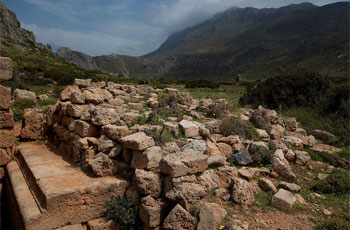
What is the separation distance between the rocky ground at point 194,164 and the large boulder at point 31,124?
0.03 metres

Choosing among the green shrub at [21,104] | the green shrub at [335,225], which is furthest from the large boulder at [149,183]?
the green shrub at [21,104]

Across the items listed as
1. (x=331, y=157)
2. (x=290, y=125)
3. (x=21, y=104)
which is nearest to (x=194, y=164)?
(x=331, y=157)

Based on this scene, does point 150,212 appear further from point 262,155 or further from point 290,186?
point 262,155

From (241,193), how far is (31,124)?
657cm

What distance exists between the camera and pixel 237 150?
5.15 m

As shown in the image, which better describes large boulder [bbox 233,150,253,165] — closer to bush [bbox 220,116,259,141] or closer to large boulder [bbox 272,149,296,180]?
large boulder [bbox 272,149,296,180]

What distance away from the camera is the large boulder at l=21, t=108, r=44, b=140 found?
6.66 meters

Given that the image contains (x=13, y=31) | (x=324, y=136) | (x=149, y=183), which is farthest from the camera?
(x=13, y=31)

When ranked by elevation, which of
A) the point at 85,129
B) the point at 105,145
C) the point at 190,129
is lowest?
the point at 105,145

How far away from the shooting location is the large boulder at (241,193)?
3.61 m

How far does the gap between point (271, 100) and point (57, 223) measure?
11704mm

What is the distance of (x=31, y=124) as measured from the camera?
265 inches

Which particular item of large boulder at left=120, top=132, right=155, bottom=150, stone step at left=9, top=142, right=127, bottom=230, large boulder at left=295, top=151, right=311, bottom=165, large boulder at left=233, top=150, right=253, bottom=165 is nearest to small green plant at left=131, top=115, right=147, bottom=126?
large boulder at left=120, top=132, right=155, bottom=150

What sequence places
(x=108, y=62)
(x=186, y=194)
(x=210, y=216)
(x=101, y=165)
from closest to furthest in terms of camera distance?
1. (x=210, y=216)
2. (x=186, y=194)
3. (x=101, y=165)
4. (x=108, y=62)
